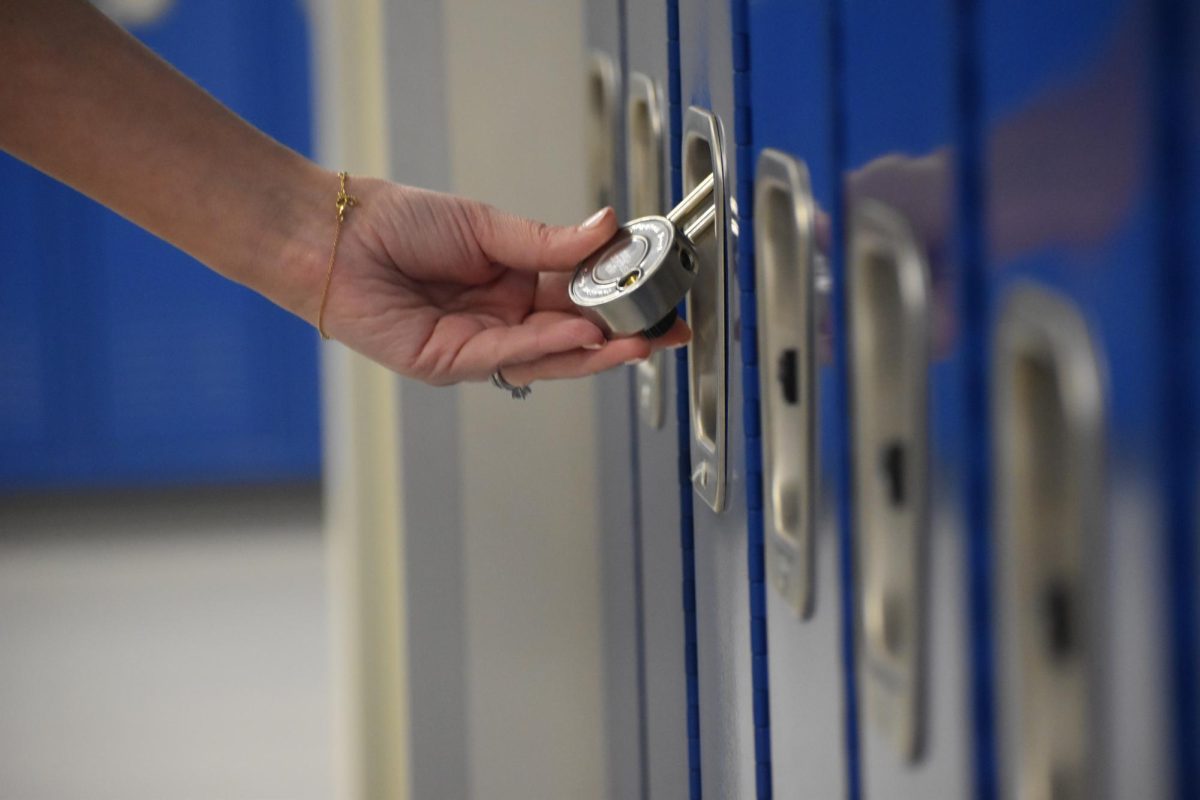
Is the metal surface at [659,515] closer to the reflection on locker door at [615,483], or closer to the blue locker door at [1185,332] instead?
the reflection on locker door at [615,483]

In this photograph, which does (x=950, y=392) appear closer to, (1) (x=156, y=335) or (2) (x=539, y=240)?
(2) (x=539, y=240)

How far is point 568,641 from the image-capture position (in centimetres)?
174

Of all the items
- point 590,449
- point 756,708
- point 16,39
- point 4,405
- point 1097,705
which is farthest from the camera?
point 4,405

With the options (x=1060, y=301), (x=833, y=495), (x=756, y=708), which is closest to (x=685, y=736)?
(x=756, y=708)

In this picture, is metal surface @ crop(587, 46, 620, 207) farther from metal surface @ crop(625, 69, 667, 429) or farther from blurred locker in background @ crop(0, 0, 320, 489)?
blurred locker in background @ crop(0, 0, 320, 489)

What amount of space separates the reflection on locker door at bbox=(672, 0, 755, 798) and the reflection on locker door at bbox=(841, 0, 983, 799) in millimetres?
227

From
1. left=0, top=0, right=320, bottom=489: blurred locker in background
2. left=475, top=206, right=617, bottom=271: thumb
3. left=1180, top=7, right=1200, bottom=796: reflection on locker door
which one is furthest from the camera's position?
left=0, top=0, right=320, bottom=489: blurred locker in background

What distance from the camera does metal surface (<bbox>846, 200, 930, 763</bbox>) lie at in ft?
1.64

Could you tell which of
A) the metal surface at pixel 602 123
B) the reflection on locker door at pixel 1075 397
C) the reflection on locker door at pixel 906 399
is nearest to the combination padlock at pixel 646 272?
the reflection on locker door at pixel 906 399

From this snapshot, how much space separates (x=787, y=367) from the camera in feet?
2.35

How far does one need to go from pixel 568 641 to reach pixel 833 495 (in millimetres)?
1137

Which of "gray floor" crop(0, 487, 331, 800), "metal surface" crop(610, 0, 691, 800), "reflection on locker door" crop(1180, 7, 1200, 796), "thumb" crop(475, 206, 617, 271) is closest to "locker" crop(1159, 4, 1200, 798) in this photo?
"reflection on locker door" crop(1180, 7, 1200, 796)

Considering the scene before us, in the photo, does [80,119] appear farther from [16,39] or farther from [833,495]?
[833,495]

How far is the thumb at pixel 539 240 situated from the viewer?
3.09 feet
